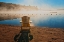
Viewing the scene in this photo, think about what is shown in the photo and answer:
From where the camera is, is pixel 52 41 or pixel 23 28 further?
pixel 52 41

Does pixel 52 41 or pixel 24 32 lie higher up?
pixel 24 32

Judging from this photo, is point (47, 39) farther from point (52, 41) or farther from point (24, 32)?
point (24, 32)

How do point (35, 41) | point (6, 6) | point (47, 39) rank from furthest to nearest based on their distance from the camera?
point (6, 6), point (47, 39), point (35, 41)

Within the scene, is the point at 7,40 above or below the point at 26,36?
below

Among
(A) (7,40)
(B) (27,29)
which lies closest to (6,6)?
(A) (7,40)

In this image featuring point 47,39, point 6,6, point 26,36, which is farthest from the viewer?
point 6,6

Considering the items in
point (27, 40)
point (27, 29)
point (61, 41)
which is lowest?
point (61, 41)

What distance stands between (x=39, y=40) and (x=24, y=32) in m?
3.62

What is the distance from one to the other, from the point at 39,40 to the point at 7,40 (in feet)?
6.15

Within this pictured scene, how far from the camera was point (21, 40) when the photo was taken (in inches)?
189

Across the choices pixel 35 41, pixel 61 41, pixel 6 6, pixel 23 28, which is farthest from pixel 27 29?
pixel 6 6

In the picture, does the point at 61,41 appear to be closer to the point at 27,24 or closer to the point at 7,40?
the point at 7,40

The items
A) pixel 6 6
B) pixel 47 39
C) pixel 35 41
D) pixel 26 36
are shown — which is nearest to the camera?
pixel 26 36

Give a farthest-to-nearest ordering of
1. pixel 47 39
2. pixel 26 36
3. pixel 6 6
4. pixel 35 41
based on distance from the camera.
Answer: pixel 6 6
pixel 47 39
pixel 35 41
pixel 26 36
